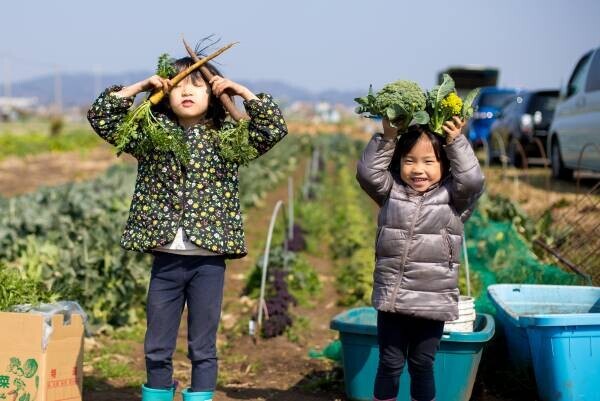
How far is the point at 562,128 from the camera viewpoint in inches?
501

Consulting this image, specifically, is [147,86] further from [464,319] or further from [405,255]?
[464,319]

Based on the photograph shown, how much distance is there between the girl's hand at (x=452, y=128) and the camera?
12.8 feet

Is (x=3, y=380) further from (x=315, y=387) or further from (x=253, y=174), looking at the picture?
(x=253, y=174)

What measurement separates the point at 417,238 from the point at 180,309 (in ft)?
3.50

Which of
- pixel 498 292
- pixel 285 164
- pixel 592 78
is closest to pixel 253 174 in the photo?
pixel 285 164

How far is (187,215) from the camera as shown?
13.0 feet

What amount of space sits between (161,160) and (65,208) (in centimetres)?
483

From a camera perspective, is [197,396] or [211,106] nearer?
[197,396]

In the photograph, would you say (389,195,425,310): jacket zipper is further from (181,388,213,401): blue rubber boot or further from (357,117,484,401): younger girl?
(181,388,213,401): blue rubber boot

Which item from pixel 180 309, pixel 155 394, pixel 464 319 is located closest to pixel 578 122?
pixel 464 319

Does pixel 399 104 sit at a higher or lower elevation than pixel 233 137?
higher

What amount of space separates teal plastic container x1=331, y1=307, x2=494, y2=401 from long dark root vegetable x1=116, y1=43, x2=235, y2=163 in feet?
4.51

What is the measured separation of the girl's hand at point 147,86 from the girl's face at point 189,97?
0.14 ft

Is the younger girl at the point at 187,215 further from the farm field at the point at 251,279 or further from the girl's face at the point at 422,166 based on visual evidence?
the farm field at the point at 251,279
